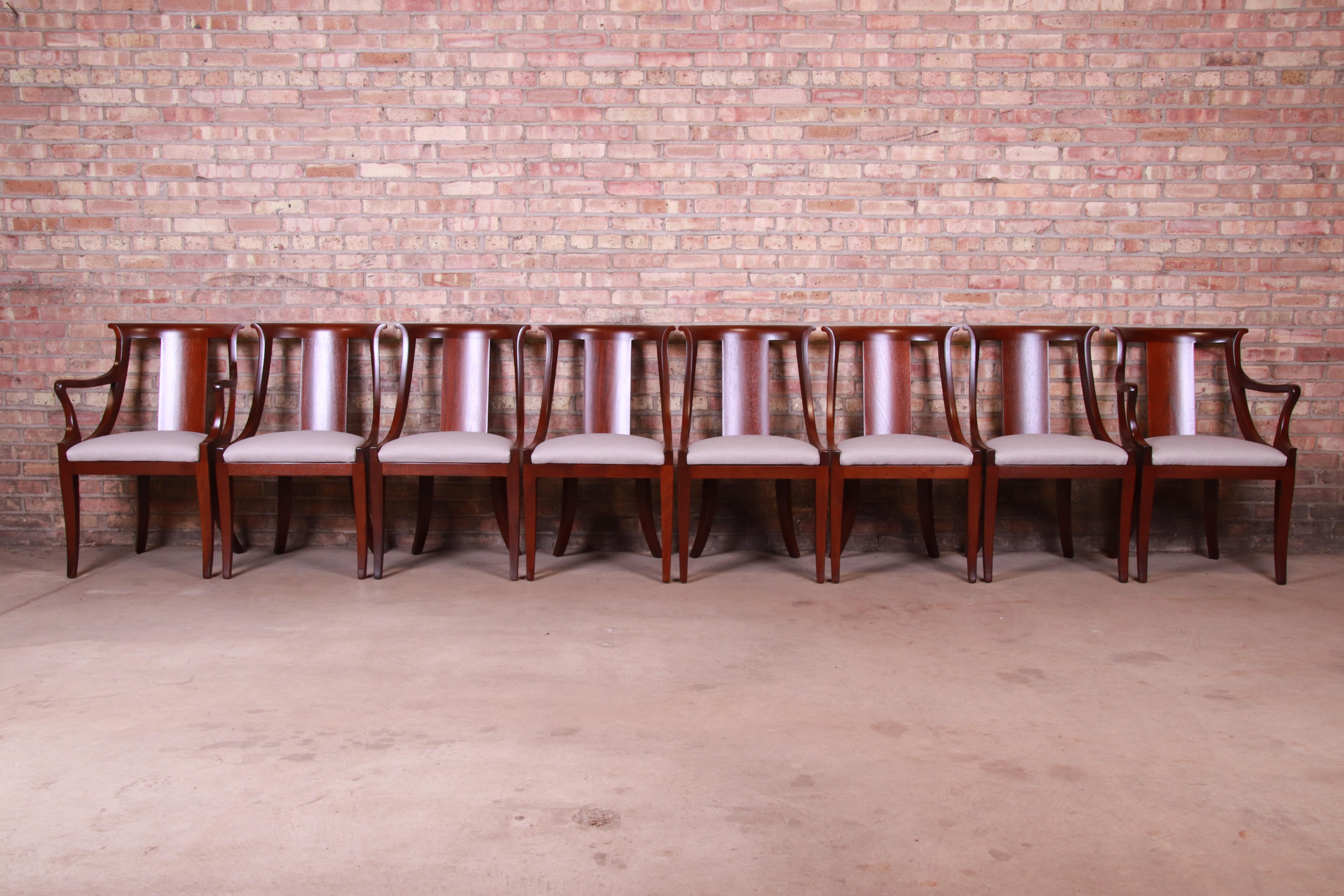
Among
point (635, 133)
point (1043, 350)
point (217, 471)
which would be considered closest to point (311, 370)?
point (217, 471)

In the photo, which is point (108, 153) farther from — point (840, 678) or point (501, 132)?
point (840, 678)

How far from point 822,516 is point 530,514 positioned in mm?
1189

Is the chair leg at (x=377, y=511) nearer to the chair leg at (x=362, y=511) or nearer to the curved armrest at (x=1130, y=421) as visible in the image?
the chair leg at (x=362, y=511)

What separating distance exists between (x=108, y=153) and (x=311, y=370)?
143 centimetres

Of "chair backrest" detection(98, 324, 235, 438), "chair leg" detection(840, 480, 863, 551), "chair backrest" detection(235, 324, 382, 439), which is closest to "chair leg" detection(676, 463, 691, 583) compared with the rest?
"chair leg" detection(840, 480, 863, 551)

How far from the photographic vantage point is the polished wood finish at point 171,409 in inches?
159

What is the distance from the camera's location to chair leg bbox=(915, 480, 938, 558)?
14.7 feet

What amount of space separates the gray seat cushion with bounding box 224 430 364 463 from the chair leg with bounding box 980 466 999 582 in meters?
2.58

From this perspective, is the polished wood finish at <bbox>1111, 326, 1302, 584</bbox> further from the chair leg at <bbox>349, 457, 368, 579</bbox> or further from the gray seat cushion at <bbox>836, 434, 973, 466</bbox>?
the chair leg at <bbox>349, 457, 368, 579</bbox>

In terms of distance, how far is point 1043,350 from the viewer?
4.44m

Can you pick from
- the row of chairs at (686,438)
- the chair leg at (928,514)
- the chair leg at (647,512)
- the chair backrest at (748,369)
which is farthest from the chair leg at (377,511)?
the chair leg at (928,514)

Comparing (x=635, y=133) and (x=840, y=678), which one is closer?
(x=840, y=678)

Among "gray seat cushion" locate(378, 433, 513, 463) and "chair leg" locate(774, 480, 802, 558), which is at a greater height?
"gray seat cushion" locate(378, 433, 513, 463)

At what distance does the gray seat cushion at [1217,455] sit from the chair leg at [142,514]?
14.5 ft
